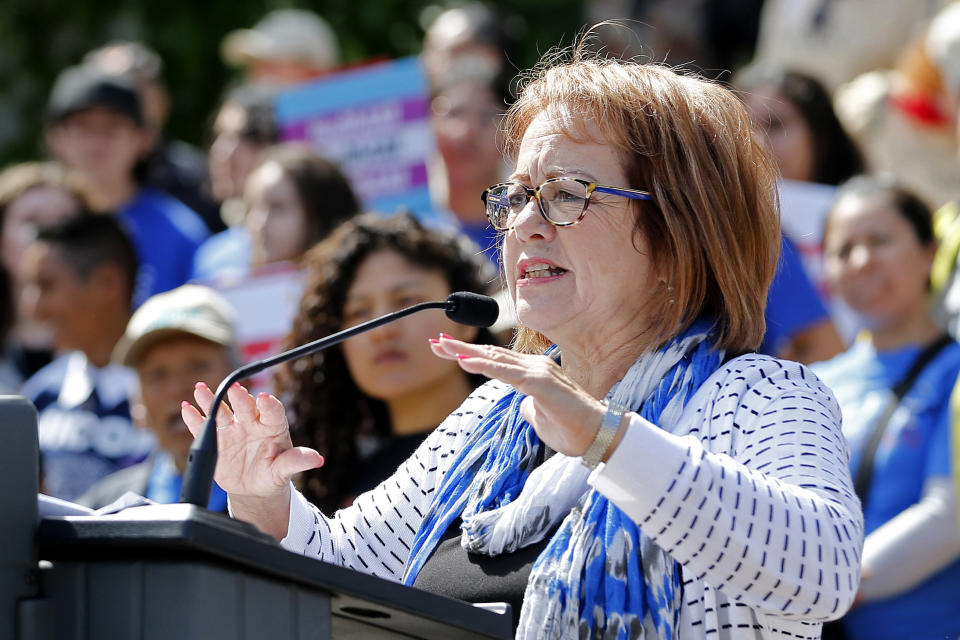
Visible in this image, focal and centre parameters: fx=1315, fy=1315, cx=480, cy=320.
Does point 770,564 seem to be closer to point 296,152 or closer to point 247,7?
point 296,152

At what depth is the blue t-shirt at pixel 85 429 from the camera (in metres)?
4.88

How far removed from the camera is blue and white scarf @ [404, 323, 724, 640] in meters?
2.02

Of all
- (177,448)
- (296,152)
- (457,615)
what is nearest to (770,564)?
(457,615)

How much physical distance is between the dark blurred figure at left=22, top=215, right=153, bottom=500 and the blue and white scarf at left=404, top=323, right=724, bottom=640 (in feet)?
9.27

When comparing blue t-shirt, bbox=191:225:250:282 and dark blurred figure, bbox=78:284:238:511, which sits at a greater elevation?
blue t-shirt, bbox=191:225:250:282

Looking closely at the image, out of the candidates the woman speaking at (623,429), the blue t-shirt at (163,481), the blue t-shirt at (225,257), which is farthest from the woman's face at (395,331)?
the blue t-shirt at (225,257)

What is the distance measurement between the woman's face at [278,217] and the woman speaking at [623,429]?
2638 millimetres

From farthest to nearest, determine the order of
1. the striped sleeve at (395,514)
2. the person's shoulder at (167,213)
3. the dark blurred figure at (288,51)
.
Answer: the dark blurred figure at (288,51) < the person's shoulder at (167,213) < the striped sleeve at (395,514)

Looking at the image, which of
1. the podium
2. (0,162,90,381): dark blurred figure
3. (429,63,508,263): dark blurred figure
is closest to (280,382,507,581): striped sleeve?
the podium

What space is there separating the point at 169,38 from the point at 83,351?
15.7 ft

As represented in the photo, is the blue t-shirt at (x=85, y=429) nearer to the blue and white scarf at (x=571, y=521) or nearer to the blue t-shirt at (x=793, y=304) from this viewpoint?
the blue t-shirt at (x=793, y=304)

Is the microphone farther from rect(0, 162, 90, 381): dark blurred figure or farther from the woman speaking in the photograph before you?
rect(0, 162, 90, 381): dark blurred figure

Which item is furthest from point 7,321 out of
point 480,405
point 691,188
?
point 691,188

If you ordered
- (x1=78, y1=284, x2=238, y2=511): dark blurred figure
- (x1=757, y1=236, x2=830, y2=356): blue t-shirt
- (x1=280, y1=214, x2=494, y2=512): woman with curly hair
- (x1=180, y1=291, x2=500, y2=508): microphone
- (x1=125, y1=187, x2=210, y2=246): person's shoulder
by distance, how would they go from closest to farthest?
(x1=180, y1=291, x2=500, y2=508): microphone < (x1=280, y1=214, x2=494, y2=512): woman with curly hair < (x1=78, y1=284, x2=238, y2=511): dark blurred figure < (x1=757, y1=236, x2=830, y2=356): blue t-shirt < (x1=125, y1=187, x2=210, y2=246): person's shoulder
